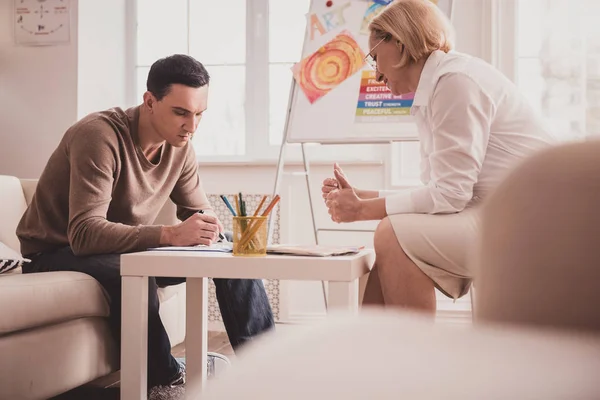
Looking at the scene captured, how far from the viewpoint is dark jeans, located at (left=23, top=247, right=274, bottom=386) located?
1.83 metres

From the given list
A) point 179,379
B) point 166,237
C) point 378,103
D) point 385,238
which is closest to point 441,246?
point 385,238

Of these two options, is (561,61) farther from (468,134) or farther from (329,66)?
(468,134)

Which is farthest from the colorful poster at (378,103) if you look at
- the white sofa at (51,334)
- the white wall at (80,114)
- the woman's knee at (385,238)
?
the white sofa at (51,334)

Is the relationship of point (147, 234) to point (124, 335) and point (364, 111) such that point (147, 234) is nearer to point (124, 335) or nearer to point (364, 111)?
point (124, 335)

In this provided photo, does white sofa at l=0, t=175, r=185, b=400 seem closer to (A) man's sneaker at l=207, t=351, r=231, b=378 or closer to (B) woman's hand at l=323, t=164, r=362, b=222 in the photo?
(A) man's sneaker at l=207, t=351, r=231, b=378

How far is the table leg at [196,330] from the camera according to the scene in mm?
1848

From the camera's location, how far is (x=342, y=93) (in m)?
2.80

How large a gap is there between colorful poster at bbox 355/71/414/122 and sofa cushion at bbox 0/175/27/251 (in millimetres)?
1243

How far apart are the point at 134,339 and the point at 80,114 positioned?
5.97ft

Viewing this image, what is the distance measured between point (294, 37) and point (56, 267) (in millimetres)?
1890

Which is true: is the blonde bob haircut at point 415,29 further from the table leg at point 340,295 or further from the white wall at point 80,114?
the white wall at point 80,114

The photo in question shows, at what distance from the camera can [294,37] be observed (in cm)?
340

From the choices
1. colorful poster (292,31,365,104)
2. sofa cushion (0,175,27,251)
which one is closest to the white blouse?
colorful poster (292,31,365,104)

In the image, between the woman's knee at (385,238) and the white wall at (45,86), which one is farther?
the white wall at (45,86)
